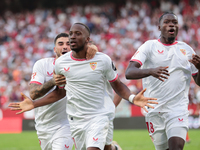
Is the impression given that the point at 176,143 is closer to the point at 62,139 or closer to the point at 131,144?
Answer: the point at 62,139

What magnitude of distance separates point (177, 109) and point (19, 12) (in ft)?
84.9

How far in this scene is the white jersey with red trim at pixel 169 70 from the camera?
591 centimetres

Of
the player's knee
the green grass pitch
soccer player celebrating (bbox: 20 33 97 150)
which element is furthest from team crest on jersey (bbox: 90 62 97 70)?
the green grass pitch

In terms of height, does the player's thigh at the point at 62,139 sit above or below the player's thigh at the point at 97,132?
below

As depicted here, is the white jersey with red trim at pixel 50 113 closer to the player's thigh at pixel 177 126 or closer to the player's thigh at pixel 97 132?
the player's thigh at pixel 97 132

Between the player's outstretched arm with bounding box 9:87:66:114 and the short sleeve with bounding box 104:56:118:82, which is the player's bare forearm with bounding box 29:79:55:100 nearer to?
the player's outstretched arm with bounding box 9:87:66:114

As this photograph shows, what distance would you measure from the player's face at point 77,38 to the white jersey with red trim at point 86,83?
0.20 meters

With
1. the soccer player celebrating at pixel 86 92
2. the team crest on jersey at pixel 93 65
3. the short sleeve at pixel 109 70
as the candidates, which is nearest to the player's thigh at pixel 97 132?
the soccer player celebrating at pixel 86 92

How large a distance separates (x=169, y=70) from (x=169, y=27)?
747mm

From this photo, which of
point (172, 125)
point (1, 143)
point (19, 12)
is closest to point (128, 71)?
point (172, 125)

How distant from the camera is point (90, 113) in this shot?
510cm

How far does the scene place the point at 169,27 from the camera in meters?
6.02

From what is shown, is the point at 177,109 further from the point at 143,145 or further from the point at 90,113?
the point at 143,145

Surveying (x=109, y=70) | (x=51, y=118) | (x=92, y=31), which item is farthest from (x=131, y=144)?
(x=92, y=31)
